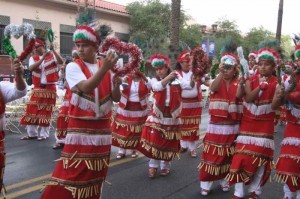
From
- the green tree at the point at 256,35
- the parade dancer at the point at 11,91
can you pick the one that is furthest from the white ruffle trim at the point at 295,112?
the green tree at the point at 256,35

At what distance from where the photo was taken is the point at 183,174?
6285mm

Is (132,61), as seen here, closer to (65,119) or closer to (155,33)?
(65,119)

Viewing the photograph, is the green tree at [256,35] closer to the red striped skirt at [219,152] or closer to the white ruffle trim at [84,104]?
the red striped skirt at [219,152]

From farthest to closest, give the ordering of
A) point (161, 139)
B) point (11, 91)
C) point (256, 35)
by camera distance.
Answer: point (256, 35) → point (161, 139) → point (11, 91)

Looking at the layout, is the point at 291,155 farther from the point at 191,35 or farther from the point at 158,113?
the point at 191,35

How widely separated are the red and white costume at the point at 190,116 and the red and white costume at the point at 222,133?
7.65ft

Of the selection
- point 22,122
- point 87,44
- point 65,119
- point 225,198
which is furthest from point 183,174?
point 22,122

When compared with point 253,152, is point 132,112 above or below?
above

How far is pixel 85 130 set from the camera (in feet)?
11.9

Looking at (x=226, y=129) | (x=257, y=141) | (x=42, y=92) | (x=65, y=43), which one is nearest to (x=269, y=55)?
(x=257, y=141)

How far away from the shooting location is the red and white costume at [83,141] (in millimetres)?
3516

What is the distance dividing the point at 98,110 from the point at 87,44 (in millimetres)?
647

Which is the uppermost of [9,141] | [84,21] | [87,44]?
[84,21]

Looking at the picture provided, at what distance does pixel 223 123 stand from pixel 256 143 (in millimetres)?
621
